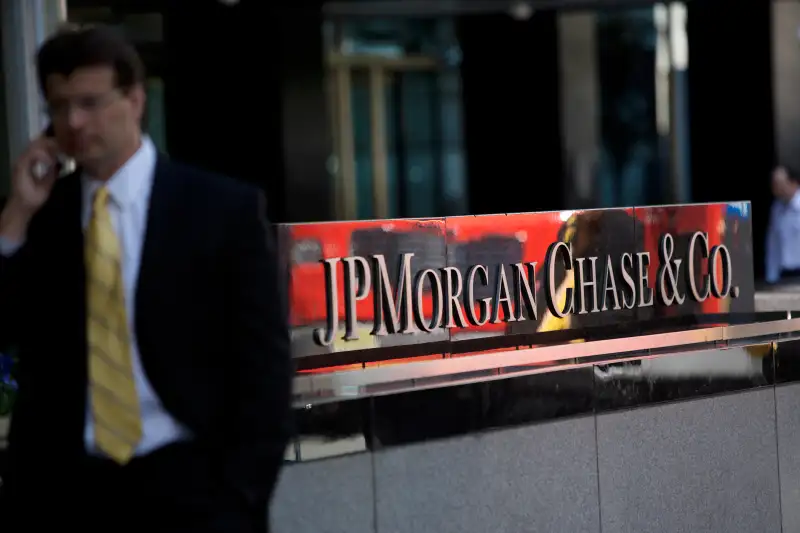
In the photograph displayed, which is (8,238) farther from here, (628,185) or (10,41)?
(628,185)

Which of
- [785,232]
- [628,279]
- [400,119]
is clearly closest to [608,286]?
[628,279]

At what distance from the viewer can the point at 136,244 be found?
2662mm

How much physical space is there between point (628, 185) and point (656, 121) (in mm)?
982

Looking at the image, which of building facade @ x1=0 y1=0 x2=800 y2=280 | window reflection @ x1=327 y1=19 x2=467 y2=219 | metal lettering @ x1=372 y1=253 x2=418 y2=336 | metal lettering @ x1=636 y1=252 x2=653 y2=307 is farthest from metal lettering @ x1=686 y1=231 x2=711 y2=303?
window reflection @ x1=327 y1=19 x2=467 y2=219

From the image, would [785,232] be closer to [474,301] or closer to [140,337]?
[474,301]

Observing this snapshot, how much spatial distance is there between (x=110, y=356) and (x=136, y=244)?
0.21 metres

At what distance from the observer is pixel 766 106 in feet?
59.6

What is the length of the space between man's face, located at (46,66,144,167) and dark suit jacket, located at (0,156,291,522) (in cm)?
12

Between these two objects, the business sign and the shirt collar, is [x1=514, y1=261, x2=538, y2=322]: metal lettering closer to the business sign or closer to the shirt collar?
the business sign

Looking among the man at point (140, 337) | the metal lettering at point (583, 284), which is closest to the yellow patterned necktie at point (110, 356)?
the man at point (140, 337)

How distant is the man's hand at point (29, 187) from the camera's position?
277 cm

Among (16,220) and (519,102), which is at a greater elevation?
(519,102)

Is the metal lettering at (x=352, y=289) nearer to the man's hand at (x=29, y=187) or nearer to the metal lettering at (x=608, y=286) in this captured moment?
the metal lettering at (x=608, y=286)

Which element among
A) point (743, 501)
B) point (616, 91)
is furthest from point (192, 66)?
point (743, 501)
